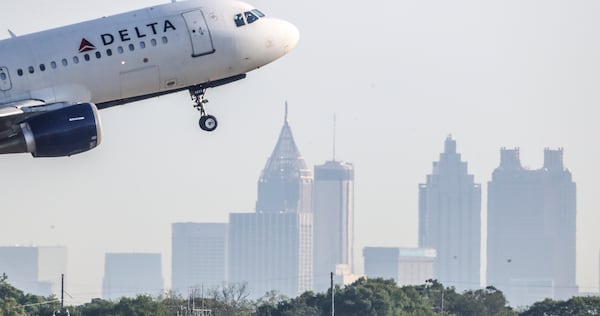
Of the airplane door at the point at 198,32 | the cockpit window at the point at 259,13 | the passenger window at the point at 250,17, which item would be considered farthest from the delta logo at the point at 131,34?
the cockpit window at the point at 259,13

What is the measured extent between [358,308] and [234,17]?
273ft

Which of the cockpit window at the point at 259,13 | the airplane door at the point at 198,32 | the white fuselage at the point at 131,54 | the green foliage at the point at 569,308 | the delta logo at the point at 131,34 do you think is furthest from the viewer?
the green foliage at the point at 569,308

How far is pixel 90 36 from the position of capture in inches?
2965

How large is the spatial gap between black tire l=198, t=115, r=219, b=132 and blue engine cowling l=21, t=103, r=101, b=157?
292 inches

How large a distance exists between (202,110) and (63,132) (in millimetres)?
9150

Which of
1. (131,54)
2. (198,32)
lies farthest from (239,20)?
(131,54)

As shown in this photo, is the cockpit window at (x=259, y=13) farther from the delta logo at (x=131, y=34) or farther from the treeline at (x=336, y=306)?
the treeline at (x=336, y=306)

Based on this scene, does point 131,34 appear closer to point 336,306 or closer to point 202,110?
point 202,110

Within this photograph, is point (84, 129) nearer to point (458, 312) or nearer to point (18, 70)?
point (18, 70)

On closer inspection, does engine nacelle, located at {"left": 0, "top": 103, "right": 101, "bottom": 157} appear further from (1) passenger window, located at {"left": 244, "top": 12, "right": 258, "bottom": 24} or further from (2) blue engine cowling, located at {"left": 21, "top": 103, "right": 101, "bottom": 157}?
(1) passenger window, located at {"left": 244, "top": 12, "right": 258, "bottom": 24}

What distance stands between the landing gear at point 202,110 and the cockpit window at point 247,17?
331cm

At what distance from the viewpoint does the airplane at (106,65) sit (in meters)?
73.3

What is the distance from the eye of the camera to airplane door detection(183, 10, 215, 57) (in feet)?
254

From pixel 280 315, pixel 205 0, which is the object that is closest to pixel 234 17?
pixel 205 0
